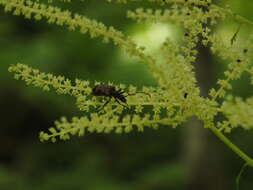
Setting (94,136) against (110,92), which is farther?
(94,136)

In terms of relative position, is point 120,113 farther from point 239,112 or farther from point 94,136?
point 94,136

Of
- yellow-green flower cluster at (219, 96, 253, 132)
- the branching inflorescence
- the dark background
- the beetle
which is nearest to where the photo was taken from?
yellow-green flower cluster at (219, 96, 253, 132)

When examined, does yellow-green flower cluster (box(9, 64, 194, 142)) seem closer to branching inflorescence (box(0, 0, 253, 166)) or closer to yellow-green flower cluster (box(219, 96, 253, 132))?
branching inflorescence (box(0, 0, 253, 166))

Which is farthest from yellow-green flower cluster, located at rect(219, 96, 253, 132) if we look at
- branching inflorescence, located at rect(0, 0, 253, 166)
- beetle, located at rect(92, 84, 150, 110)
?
beetle, located at rect(92, 84, 150, 110)

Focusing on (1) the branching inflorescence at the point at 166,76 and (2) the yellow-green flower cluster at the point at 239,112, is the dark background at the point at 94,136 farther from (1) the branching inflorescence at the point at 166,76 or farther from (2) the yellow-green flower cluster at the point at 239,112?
(2) the yellow-green flower cluster at the point at 239,112

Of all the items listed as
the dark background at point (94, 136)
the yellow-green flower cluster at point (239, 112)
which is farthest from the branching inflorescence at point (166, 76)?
the dark background at point (94, 136)

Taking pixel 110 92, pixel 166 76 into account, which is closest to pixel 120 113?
pixel 110 92

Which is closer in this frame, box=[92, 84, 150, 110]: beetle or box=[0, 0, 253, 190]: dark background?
box=[92, 84, 150, 110]: beetle

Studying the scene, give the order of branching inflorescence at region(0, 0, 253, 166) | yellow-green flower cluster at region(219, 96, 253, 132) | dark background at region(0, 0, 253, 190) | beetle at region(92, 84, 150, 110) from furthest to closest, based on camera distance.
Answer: dark background at region(0, 0, 253, 190) → beetle at region(92, 84, 150, 110) → branching inflorescence at region(0, 0, 253, 166) → yellow-green flower cluster at region(219, 96, 253, 132)

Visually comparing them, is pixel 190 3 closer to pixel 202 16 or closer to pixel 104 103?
pixel 202 16

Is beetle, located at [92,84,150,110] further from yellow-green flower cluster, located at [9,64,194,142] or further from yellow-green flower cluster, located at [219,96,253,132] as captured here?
yellow-green flower cluster, located at [219,96,253,132]
